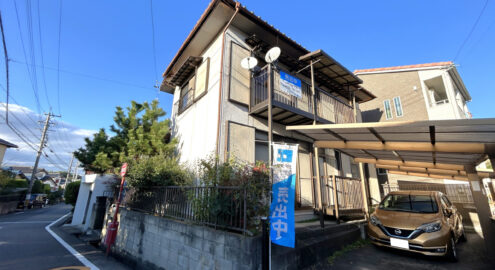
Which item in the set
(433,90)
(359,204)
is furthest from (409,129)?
(433,90)

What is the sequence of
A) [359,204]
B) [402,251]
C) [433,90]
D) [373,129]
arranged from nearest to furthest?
[373,129]
[402,251]
[359,204]
[433,90]

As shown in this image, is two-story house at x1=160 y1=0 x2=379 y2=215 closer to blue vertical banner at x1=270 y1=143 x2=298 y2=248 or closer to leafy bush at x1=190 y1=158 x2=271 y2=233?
leafy bush at x1=190 y1=158 x2=271 y2=233

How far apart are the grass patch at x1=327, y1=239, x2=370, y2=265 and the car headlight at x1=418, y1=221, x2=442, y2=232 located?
167 centimetres

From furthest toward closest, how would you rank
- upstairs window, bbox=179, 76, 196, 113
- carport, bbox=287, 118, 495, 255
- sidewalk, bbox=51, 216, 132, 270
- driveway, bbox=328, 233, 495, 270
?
upstairs window, bbox=179, 76, 196, 113
sidewalk, bbox=51, 216, 132, 270
driveway, bbox=328, 233, 495, 270
carport, bbox=287, 118, 495, 255

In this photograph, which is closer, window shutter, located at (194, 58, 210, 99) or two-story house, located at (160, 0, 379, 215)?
two-story house, located at (160, 0, 379, 215)

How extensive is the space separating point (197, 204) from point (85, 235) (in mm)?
9865

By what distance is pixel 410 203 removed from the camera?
542 cm

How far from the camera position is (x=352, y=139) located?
17.1 ft

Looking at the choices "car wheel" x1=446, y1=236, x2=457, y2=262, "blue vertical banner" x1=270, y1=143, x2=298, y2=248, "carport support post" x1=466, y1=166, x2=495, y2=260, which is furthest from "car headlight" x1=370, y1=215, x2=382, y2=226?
"blue vertical banner" x1=270, y1=143, x2=298, y2=248

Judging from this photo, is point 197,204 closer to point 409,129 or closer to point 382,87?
point 409,129

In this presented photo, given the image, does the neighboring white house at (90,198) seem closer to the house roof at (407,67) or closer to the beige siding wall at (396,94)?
the beige siding wall at (396,94)

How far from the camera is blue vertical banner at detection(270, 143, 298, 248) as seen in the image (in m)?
3.20

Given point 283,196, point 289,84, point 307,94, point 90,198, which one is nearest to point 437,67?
point 307,94

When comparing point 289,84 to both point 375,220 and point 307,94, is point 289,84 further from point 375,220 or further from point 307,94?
point 375,220
